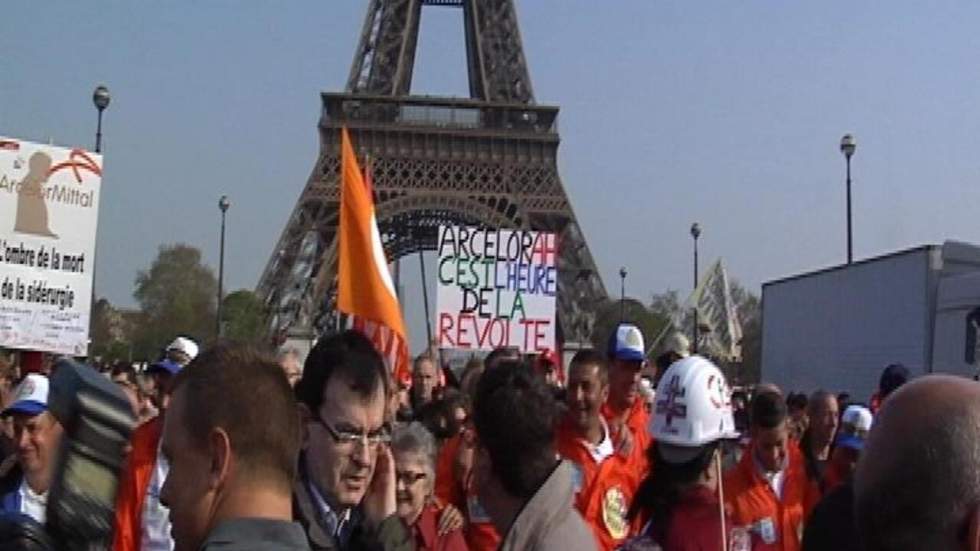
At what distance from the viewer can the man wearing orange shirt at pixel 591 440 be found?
625cm

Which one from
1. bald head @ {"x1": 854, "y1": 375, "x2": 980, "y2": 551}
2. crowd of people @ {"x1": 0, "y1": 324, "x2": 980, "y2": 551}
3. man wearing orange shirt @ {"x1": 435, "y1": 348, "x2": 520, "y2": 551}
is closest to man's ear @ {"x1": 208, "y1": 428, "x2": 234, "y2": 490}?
crowd of people @ {"x1": 0, "y1": 324, "x2": 980, "y2": 551}

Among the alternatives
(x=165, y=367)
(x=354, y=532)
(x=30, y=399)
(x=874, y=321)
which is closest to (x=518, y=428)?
(x=354, y=532)

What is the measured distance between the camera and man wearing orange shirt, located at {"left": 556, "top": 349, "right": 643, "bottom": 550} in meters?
6.25

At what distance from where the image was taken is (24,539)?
265 centimetres

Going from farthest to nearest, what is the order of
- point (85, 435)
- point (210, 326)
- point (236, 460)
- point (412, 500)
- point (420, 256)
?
point (210, 326)
point (420, 256)
point (412, 500)
point (85, 435)
point (236, 460)

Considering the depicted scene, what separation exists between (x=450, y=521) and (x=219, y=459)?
3386 millimetres

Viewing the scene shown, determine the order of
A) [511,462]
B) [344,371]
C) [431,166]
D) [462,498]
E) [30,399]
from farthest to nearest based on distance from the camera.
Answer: [431,166]
[462,498]
[30,399]
[344,371]
[511,462]

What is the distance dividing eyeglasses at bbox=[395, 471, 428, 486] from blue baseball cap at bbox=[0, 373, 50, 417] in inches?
54.2

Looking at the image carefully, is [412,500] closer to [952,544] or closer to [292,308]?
[952,544]

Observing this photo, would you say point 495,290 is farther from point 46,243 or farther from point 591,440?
point 591,440

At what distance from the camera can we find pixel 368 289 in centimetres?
895

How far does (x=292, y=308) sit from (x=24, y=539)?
5009 centimetres

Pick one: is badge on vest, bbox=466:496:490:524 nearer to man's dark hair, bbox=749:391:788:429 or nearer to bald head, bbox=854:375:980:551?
man's dark hair, bbox=749:391:788:429

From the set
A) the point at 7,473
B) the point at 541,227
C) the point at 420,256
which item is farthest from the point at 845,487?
the point at 541,227
